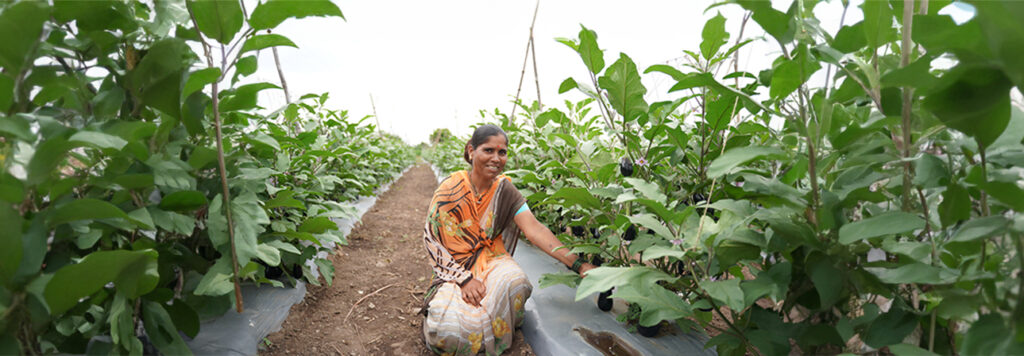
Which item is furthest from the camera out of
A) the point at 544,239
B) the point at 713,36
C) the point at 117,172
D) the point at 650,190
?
the point at 544,239

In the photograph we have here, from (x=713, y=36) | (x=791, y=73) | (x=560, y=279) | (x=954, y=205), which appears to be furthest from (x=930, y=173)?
(x=560, y=279)

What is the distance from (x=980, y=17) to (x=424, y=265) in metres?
2.90

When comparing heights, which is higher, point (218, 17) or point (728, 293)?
point (218, 17)

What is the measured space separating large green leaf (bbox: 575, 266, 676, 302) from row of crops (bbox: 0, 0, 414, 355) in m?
0.75

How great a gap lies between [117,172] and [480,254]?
53.0 inches

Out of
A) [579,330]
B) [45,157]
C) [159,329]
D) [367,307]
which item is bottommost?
[367,307]

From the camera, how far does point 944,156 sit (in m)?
0.84

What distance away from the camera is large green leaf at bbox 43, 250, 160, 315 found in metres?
0.68

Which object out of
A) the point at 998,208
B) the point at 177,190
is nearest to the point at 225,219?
the point at 177,190

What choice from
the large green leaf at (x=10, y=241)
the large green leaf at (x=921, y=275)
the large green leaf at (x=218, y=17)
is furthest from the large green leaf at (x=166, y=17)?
the large green leaf at (x=921, y=275)

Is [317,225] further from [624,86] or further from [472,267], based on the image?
[624,86]

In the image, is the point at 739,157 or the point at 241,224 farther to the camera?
the point at 241,224

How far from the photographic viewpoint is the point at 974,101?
50 centimetres

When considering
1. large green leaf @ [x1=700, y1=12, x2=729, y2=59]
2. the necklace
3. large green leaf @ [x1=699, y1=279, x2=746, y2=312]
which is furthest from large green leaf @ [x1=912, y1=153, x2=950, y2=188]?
the necklace
